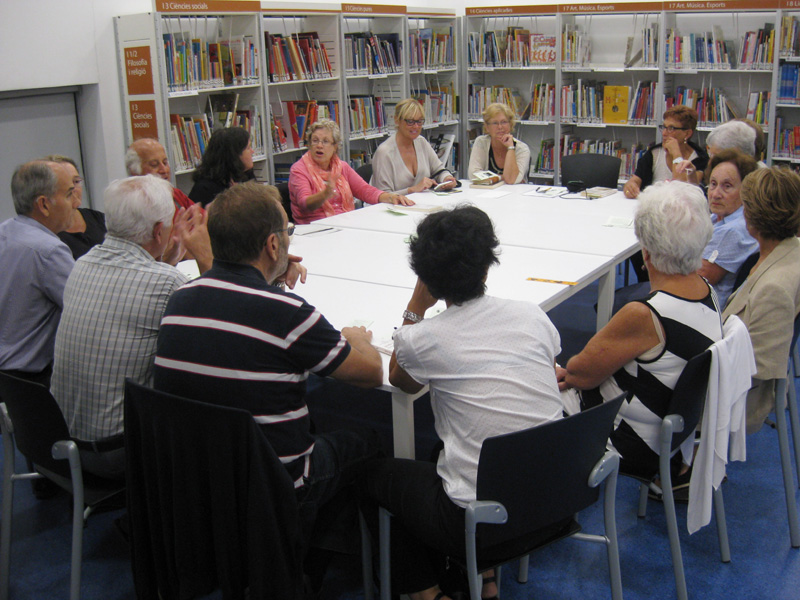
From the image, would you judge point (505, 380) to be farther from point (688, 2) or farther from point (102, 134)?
point (688, 2)

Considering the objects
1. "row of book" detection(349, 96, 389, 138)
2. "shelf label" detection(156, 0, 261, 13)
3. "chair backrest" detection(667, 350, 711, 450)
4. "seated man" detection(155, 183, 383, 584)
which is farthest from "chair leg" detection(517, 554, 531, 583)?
"row of book" detection(349, 96, 389, 138)

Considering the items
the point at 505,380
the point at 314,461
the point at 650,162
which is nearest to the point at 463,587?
the point at 314,461

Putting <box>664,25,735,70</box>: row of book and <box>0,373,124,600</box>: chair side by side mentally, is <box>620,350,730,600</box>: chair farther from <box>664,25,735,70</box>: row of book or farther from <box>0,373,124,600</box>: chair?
<box>664,25,735,70</box>: row of book

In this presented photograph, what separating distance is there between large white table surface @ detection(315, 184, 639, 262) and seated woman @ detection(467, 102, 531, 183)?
0.67 feet

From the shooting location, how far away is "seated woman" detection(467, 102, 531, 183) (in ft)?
16.6

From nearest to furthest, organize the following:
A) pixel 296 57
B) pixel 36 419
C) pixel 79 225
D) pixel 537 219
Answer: pixel 36 419, pixel 79 225, pixel 537 219, pixel 296 57

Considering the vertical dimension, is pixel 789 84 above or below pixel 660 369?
above

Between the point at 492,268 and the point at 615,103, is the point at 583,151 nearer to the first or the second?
the point at 615,103

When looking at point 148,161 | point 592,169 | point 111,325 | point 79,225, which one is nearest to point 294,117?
point 148,161

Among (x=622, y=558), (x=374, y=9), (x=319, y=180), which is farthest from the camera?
(x=374, y=9)

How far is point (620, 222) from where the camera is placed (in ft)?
12.4

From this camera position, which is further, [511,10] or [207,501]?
[511,10]

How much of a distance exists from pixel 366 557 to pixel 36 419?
3.08ft

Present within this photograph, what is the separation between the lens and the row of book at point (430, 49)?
6.53 meters
